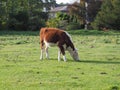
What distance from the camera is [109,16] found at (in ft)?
203

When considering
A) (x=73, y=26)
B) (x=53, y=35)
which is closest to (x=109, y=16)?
(x=73, y=26)

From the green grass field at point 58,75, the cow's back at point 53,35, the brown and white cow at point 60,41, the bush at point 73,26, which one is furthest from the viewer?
the bush at point 73,26

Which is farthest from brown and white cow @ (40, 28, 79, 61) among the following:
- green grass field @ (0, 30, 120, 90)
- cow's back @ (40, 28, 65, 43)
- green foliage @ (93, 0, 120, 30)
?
green foliage @ (93, 0, 120, 30)

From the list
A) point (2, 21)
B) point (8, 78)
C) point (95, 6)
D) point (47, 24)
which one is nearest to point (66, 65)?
point (8, 78)

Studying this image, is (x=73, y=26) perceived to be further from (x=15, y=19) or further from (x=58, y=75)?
(x=58, y=75)

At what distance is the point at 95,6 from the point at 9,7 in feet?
56.6

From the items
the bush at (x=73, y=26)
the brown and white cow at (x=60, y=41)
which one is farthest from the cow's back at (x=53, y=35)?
the bush at (x=73, y=26)

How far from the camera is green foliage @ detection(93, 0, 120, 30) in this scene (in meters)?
62.2

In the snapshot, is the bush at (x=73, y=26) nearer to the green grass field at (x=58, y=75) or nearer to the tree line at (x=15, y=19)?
the tree line at (x=15, y=19)

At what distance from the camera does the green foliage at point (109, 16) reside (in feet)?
204

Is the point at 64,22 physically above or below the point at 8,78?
below

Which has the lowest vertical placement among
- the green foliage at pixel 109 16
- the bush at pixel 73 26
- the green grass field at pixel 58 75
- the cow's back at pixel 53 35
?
the bush at pixel 73 26

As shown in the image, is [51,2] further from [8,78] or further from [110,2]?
[8,78]

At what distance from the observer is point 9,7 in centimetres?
6494
